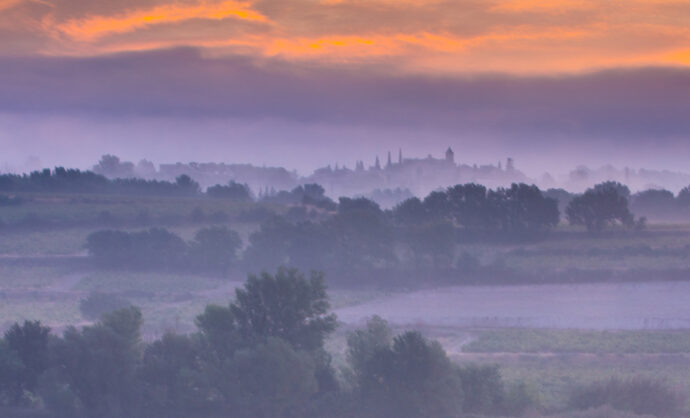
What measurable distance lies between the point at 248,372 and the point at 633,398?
1076 cm

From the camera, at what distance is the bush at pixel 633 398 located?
21312 millimetres

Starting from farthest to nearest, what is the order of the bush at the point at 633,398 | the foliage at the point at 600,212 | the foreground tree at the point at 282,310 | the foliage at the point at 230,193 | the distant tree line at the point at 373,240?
the foliage at the point at 230,193 → the foliage at the point at 600,212 → the distant tree line at the point at 373,240 → the foreground tree at the point at 282,310 → the bush at the point at 633,398

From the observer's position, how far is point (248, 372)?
21.2 m

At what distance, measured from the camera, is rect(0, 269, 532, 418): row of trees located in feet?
67.4

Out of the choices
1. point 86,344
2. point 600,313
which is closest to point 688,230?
point 600,313

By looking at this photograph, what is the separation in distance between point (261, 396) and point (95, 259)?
37180mm

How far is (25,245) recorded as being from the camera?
191 ft

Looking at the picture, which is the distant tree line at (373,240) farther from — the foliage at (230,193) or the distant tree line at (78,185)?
the foliage at (230,193)

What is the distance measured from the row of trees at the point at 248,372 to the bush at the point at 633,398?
1631mm

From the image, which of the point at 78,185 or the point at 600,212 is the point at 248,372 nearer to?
the point at 600,212

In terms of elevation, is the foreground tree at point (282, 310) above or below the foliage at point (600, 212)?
below

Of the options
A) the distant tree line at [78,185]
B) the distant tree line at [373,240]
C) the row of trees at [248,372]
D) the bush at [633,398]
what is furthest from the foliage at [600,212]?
the distant tree line at [78,185]

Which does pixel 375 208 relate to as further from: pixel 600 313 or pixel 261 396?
pixel 261 396

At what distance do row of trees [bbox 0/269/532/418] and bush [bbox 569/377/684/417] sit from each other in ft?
5.35
